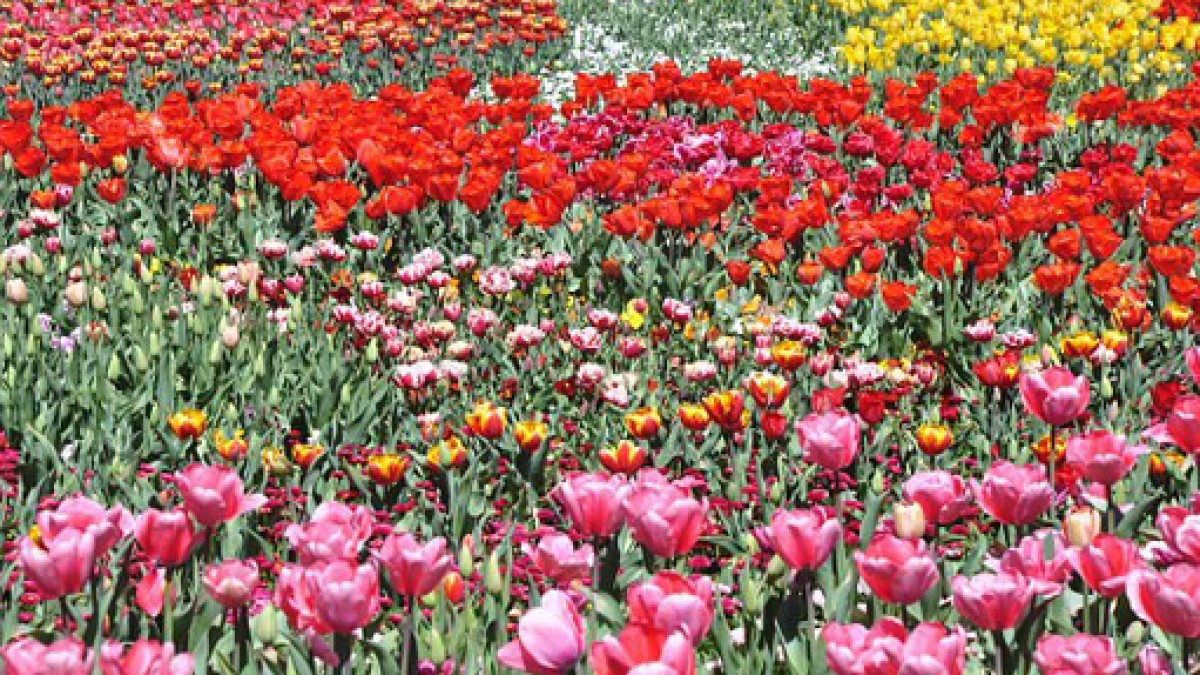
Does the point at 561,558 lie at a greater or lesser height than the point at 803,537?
lesser

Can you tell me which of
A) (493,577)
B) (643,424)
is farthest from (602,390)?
(493,577)

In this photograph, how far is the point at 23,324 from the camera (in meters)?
4.49

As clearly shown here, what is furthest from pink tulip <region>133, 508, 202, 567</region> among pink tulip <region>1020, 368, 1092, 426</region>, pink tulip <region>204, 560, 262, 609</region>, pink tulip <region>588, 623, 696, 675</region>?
pink tulip <region>1020, 368, 1092, 426</region>

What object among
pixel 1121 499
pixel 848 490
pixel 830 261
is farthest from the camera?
pixel 830 261

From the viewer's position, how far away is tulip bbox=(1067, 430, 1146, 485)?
2.61m

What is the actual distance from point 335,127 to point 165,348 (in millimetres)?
2112

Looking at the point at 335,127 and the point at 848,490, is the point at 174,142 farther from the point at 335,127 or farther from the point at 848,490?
the point at 848,490

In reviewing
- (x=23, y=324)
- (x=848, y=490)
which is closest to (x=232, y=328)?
(x=23, y=324)

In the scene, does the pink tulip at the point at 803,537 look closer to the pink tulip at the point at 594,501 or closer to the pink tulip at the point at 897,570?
the pink tulip at the point at 897,570

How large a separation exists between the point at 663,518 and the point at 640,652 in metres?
0.51

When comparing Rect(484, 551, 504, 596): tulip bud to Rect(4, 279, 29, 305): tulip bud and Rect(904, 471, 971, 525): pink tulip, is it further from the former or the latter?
Rect(4, 279, 29, 305): tulip bud

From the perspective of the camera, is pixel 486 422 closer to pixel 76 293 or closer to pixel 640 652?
pixel 640 652

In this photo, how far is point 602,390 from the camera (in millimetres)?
3963

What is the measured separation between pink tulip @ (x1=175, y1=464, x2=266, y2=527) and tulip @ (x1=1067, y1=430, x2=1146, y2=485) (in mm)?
1429
